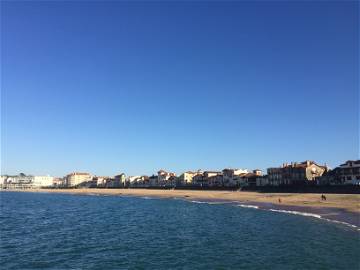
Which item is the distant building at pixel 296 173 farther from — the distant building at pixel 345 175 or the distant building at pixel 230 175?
the distant building at pixel 230 175

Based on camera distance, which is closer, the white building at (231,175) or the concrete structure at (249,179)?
the concrete structure at (249,179)

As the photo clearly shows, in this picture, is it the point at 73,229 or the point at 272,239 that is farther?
the point at 73,229

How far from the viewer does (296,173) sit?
12769 centimetres

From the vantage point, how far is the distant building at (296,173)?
12494cm

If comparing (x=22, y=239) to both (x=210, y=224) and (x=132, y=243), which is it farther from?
(x=210, y=224)

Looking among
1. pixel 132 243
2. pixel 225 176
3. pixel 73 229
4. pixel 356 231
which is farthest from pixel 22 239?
pixel 225 176

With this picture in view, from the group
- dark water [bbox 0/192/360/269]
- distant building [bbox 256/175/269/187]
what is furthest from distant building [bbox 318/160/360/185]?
dark water [bbox 0/192/360/269]

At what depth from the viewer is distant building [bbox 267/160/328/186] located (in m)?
125

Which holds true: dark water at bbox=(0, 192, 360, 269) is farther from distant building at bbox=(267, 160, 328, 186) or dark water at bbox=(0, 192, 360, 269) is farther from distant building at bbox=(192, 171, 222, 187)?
distant building at bbox=(192, 171, 222, 187)

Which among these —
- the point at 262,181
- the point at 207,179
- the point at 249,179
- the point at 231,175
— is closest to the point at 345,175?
the point at 262,181

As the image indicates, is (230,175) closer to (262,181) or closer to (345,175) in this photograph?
(262,181)

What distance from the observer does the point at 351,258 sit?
25.5 m

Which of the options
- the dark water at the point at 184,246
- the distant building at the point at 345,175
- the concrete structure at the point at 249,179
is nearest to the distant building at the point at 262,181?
the concrete structure at the point at 249,179

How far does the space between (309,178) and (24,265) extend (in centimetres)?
11452
